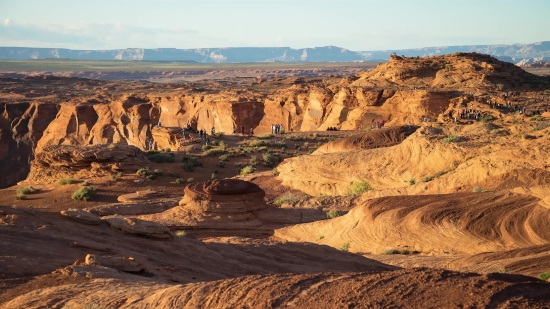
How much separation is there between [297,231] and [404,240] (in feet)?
12.1

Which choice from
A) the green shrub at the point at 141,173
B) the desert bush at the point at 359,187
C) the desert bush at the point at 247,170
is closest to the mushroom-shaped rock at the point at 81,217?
the desert bush at the point at 359,187

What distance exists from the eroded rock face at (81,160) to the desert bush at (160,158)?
1.24 meters

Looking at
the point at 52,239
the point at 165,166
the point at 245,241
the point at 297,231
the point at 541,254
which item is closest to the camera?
the point at 52,239

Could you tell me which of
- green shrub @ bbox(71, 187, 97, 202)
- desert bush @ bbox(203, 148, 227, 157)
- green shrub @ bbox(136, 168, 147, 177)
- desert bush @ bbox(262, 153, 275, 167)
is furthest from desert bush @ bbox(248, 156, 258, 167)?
green shrub @ bbox(71, 187, 97, 202)

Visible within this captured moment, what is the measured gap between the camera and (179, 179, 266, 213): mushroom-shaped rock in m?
17.1

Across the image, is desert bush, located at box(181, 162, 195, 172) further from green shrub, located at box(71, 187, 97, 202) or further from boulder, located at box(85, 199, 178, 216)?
boulder, located at box(85, 199, 178, 216)

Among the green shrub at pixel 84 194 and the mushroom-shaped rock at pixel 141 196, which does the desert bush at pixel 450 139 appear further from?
Answer: the green shrub at pixel 84 194

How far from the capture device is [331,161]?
882 inches

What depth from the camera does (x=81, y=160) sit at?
2741 cm

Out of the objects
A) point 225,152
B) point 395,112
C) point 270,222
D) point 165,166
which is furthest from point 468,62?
point 270,222

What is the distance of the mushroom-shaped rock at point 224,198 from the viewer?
1711 centimetres

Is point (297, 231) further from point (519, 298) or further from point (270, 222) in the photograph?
point (519, 298)

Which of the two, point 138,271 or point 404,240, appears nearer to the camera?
point 138,271

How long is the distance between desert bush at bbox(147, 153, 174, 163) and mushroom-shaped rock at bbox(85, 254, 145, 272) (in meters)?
21.2
